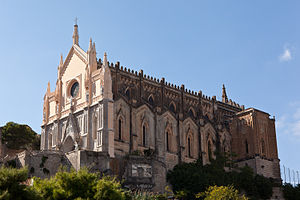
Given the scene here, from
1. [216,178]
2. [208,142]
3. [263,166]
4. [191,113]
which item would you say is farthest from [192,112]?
[216,178]

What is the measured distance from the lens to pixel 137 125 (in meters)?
52.9

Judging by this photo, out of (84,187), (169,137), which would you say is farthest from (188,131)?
(84,187)

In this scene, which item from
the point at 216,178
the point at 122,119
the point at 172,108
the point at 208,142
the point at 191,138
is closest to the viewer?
the point at 122,119

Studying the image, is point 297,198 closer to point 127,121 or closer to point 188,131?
point 188,131

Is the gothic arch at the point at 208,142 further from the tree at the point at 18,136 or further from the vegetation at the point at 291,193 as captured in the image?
the tree at the point at 18,136

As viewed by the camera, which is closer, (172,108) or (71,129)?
(71,129)

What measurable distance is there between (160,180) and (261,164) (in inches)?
710

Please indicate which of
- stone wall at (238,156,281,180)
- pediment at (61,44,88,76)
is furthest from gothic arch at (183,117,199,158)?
pediment at (61,44,88,76)

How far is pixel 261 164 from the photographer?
2370 inches

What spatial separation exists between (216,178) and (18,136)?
24.3 metres

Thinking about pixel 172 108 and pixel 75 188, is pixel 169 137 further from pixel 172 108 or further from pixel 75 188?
pixel 75 188

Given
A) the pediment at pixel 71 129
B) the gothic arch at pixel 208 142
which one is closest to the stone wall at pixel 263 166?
the gothic arch at pixel 208 142

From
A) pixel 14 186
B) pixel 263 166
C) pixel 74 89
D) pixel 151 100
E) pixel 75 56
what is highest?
pixel 75 56

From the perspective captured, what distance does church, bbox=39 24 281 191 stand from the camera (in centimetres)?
4622
